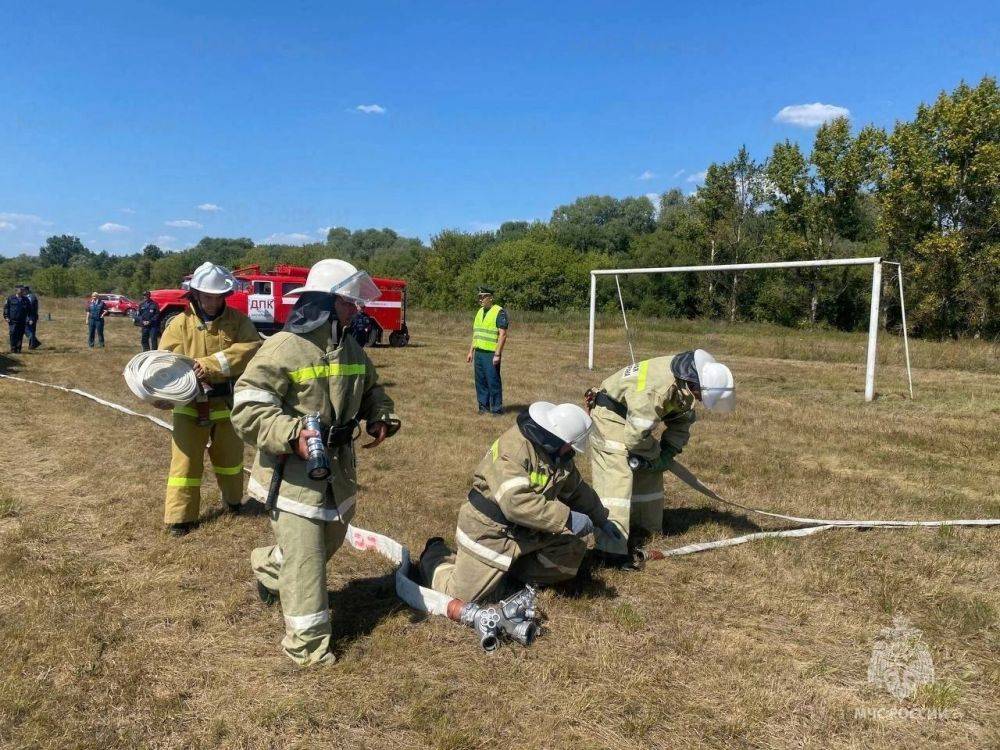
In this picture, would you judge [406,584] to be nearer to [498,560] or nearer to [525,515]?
[498,560]

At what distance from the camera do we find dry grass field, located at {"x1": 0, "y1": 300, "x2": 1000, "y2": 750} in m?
2.99

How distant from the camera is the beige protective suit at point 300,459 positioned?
323cm

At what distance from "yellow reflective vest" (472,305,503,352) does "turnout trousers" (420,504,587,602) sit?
18.8ft

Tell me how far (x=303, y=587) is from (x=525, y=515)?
118 centimetres

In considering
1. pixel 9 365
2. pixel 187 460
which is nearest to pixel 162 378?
pixel 187 460

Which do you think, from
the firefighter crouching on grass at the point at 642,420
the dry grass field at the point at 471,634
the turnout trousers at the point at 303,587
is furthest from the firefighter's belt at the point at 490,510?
the firefighter crouching on grass at the point at 642,420

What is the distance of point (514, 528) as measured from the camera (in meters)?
3.79

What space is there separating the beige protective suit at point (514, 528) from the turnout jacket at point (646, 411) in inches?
30.0

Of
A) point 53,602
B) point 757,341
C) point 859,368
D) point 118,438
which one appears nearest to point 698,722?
point 53,602

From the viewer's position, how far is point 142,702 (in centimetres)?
307

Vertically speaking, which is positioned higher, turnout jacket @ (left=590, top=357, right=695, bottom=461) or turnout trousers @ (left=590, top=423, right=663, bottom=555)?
turnout jacket @ (left=590, top=357, right=695, bottom=461)

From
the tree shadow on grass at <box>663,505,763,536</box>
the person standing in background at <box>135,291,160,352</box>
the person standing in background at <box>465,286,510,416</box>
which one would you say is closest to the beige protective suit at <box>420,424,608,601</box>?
the tree shadow on grass at <box>663,505,763,536</box>

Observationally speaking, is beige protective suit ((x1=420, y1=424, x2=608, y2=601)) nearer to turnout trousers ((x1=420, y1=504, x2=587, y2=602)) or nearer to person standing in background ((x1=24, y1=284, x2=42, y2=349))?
turnout trousers ((x1=420, y1=504, x2=587, y2=602))

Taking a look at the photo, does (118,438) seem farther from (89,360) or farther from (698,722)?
(89,360)
